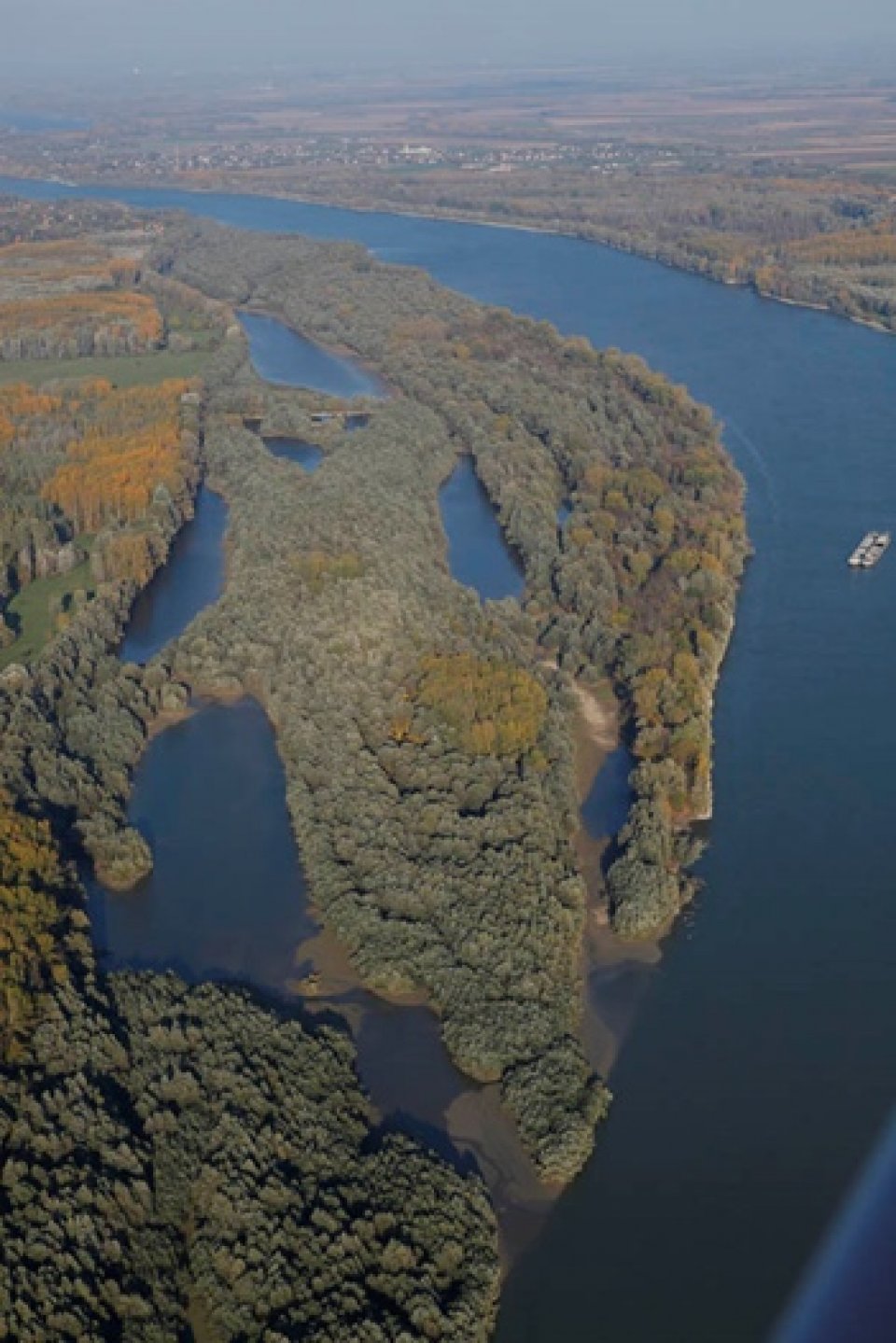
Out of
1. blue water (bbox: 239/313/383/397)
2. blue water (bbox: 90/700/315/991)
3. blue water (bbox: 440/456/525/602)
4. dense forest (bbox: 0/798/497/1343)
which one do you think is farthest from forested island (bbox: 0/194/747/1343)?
blue water (bbox: 239/313/383/397)

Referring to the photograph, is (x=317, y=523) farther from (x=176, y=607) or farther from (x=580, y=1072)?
(x=580, y=1072)

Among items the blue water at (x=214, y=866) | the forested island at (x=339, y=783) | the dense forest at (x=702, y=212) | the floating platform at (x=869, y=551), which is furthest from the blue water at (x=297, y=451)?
the dense forest at (x=702, y=212)

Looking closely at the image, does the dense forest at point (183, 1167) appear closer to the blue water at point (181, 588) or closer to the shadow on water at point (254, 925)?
the shadow on water at point (254, 925)

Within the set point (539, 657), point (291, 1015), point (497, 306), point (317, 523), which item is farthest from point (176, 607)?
point (497, 306)

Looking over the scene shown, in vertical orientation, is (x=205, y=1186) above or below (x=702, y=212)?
below

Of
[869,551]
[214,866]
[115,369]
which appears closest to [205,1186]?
[214,866]

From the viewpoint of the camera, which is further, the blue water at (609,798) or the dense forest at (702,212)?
the dense forest at (702,212)

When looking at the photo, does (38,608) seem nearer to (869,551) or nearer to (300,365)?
(869,551)
